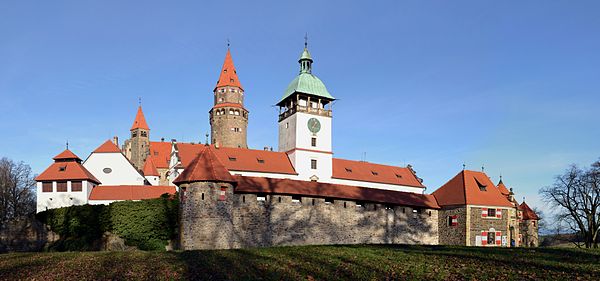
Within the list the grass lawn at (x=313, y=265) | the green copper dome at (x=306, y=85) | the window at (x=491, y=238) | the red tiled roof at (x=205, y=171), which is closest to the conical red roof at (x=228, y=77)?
the green copper dome at (x=306, y=85)

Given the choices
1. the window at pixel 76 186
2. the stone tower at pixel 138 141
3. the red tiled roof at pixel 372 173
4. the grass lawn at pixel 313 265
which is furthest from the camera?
the stone tower at pixel 138 141

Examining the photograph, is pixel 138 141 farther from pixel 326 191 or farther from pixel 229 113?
pixel 326 191

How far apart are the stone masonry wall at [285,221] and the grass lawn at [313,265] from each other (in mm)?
9401

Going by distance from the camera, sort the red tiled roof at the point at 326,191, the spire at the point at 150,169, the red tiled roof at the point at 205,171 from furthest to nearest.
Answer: the spire at the point at 150,169
the red tiled roof at the point at 326,191
the red tiled roof at the point at 205,171

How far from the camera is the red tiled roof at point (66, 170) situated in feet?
144

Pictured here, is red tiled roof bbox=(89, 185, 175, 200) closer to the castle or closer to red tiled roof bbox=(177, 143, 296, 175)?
the castle

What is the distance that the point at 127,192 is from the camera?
44.2m

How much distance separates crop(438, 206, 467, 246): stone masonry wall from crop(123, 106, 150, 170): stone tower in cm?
4627

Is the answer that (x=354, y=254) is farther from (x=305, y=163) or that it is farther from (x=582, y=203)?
(x=582, y=203)

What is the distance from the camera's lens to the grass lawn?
17125mm

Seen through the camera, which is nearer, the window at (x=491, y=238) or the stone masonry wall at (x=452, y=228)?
the stone masonry wall at (x=452, y=228)

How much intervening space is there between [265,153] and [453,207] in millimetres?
17372

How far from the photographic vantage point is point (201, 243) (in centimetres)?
3055

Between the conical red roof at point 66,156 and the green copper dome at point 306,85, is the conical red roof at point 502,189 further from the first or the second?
the conical red roof at point 66,156
